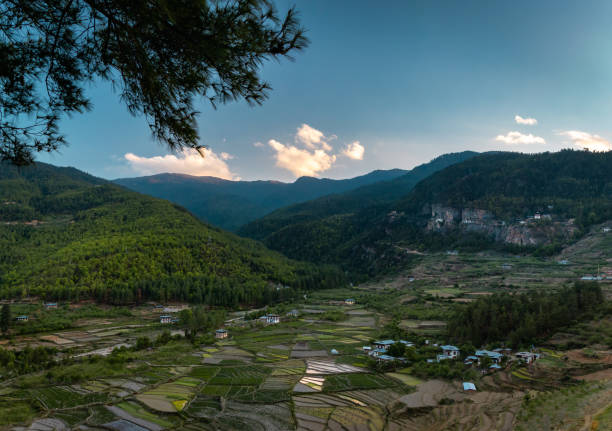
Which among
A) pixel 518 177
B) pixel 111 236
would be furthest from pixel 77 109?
pixel 518 177

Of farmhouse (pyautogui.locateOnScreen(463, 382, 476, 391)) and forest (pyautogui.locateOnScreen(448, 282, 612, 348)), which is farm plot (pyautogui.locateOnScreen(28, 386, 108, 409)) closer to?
farmhouse (pyautogui.locateOnScreen(463, 382, 476, 391))

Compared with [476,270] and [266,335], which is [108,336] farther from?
[476,270]

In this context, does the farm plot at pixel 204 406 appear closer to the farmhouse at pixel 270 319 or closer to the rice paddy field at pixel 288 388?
the rice paddy field at pixel 288 388

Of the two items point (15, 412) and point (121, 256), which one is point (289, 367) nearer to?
point (15, 412)

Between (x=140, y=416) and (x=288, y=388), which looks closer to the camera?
(x=140, y=416)

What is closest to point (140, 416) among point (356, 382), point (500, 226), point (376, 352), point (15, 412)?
point (15, 412)

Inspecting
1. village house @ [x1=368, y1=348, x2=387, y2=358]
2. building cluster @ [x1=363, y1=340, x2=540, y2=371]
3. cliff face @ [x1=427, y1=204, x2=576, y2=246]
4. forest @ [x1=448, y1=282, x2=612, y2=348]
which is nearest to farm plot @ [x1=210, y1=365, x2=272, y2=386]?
village house @ [x1=368, y1=348, x2=387, y2=358]
